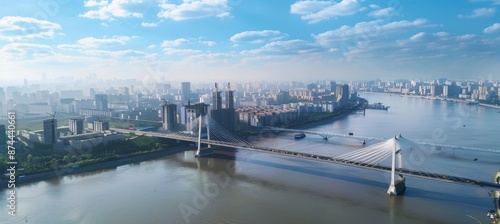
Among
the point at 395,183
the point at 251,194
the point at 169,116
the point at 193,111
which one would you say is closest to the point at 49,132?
the point at 169,116

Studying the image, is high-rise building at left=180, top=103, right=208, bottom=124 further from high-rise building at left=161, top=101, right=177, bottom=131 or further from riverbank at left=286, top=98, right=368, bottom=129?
riverbank at left=286, top=98, right=368, bottom=129

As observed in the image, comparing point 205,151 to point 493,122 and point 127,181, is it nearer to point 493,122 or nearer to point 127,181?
point 127,181

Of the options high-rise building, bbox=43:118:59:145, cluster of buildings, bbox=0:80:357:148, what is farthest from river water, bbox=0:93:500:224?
cluster of buildings, bbox=0:80:357:148

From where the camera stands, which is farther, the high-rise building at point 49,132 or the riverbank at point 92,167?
the high-rise building at point 49,132

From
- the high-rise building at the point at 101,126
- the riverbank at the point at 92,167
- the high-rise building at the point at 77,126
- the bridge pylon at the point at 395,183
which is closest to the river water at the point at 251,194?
the bridge pylon at the point at 395,183

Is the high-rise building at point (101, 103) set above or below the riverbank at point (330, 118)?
above

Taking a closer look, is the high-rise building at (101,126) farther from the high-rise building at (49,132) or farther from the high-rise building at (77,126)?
the high-rise building at (49,132)

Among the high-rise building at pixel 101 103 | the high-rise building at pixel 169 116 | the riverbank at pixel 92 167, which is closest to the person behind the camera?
the riverbank at pixel 92 167
